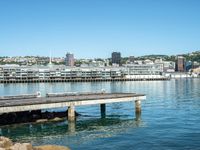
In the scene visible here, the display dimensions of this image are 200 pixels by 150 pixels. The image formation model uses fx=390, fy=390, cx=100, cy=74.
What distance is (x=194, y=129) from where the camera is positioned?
53281 millimetres

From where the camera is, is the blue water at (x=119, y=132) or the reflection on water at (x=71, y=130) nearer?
the blue water at (x=119, y=132)

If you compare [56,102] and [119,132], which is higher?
[56,102]

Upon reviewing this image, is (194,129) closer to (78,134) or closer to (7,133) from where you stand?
(78,134)

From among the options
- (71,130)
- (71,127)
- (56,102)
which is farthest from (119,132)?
(56,102)

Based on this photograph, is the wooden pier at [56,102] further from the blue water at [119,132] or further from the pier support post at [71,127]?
the blue water at [119,132]

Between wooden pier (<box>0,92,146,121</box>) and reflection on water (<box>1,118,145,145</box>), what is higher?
wooden pier (<box>0,92,146,121</box>)

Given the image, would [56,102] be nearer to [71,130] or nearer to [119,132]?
[71,130]

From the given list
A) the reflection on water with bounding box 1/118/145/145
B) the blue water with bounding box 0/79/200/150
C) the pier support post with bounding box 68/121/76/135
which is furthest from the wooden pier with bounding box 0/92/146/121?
the reflection on water with bounding box 1/118/145/145

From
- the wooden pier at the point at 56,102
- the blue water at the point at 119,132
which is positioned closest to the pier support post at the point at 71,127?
the blue water at the point at 119,132

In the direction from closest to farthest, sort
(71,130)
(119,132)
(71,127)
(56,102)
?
(119,132), (71,130), (71,127), (56,102)

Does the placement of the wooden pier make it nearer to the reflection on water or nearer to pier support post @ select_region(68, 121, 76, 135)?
pier support post @ select_region(68, 121, 76, 135)

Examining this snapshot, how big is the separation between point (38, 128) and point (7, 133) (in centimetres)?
549

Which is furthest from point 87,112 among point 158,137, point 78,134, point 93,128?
point 158,137

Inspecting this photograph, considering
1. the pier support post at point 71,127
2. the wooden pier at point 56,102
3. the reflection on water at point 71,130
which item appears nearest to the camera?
the reflection on water at point 71,130
